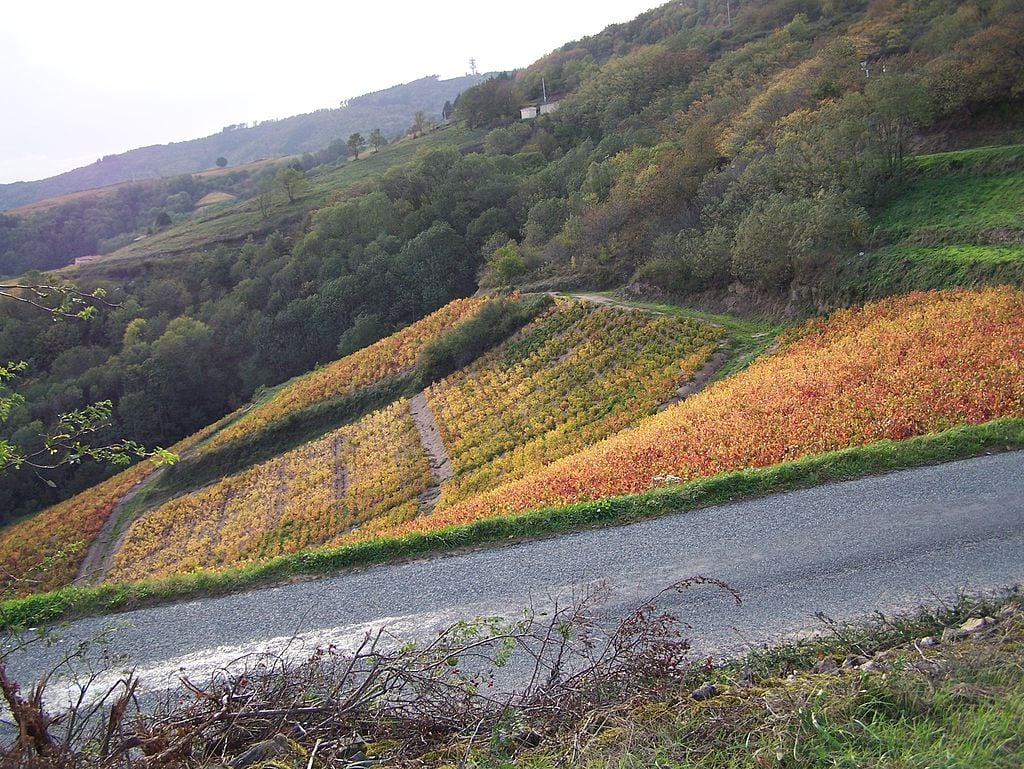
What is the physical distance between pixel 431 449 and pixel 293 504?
613cm

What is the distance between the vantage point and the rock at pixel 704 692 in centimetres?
A: 450

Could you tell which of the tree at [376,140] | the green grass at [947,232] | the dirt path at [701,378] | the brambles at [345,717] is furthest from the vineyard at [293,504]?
the tree at [376,140]

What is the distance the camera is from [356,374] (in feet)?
113

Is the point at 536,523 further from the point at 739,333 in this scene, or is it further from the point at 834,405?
the point at 739,333

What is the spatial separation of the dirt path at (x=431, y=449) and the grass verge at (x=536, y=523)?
9.84 m

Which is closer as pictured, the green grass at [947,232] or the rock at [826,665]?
the rock at [826,665]

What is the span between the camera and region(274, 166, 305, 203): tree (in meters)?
83.5

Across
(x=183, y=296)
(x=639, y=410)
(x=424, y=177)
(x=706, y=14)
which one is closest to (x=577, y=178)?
(x=424, y=177)

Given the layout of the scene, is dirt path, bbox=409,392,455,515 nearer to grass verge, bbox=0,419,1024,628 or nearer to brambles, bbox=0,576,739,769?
grass verge, bbox=0,419,1024,628

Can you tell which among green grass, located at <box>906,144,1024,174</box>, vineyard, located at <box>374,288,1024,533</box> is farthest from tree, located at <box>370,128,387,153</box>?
vineyard, located at <box>374,288,1024,533</box>

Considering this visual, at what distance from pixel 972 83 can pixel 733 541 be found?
91.6 ft

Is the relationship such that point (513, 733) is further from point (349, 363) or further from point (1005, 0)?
point (1005, 0)

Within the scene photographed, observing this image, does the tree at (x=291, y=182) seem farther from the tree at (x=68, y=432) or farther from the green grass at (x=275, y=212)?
the tree at (x=68, y=432)

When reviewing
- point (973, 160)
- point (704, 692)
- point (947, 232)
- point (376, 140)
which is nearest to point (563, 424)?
point (947, 232)
